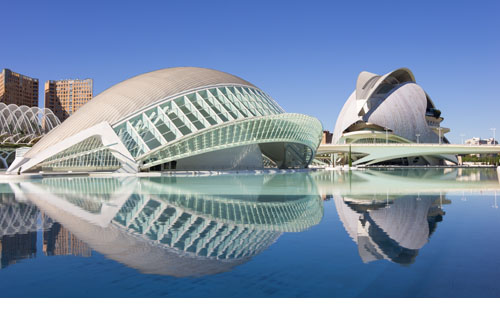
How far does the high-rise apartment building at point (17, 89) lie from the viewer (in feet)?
349

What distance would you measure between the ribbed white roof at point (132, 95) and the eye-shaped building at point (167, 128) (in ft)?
0.30

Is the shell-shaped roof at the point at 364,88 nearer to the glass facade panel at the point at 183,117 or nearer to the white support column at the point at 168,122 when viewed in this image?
the glass facade panel at the point at 183,117

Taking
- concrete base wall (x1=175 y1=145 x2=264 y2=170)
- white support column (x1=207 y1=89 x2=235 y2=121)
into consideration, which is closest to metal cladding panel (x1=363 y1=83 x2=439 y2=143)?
concrete base wall (x1=175 y1=145 x2=264 y2=170)

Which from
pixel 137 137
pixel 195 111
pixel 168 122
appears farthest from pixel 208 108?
pixel 137 137

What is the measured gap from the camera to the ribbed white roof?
35.4 meters

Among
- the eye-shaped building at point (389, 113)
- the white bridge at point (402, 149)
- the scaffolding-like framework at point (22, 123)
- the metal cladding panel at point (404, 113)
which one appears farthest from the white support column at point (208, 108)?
the metal cladding panel at point (404, 113)

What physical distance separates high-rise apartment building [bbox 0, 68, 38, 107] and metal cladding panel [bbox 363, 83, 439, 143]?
95163 millimetres

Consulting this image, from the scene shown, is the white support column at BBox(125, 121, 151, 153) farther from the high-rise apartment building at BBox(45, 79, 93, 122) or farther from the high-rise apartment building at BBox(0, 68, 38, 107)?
the high-rise apartment building at BBox(45, 79, 93, 122)

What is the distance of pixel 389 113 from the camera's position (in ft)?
277

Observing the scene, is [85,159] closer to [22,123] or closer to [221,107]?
[221,107]

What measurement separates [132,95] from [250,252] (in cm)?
3442

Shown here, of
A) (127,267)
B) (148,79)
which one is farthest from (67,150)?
(127,267)

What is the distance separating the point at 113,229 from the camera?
8242 mm
